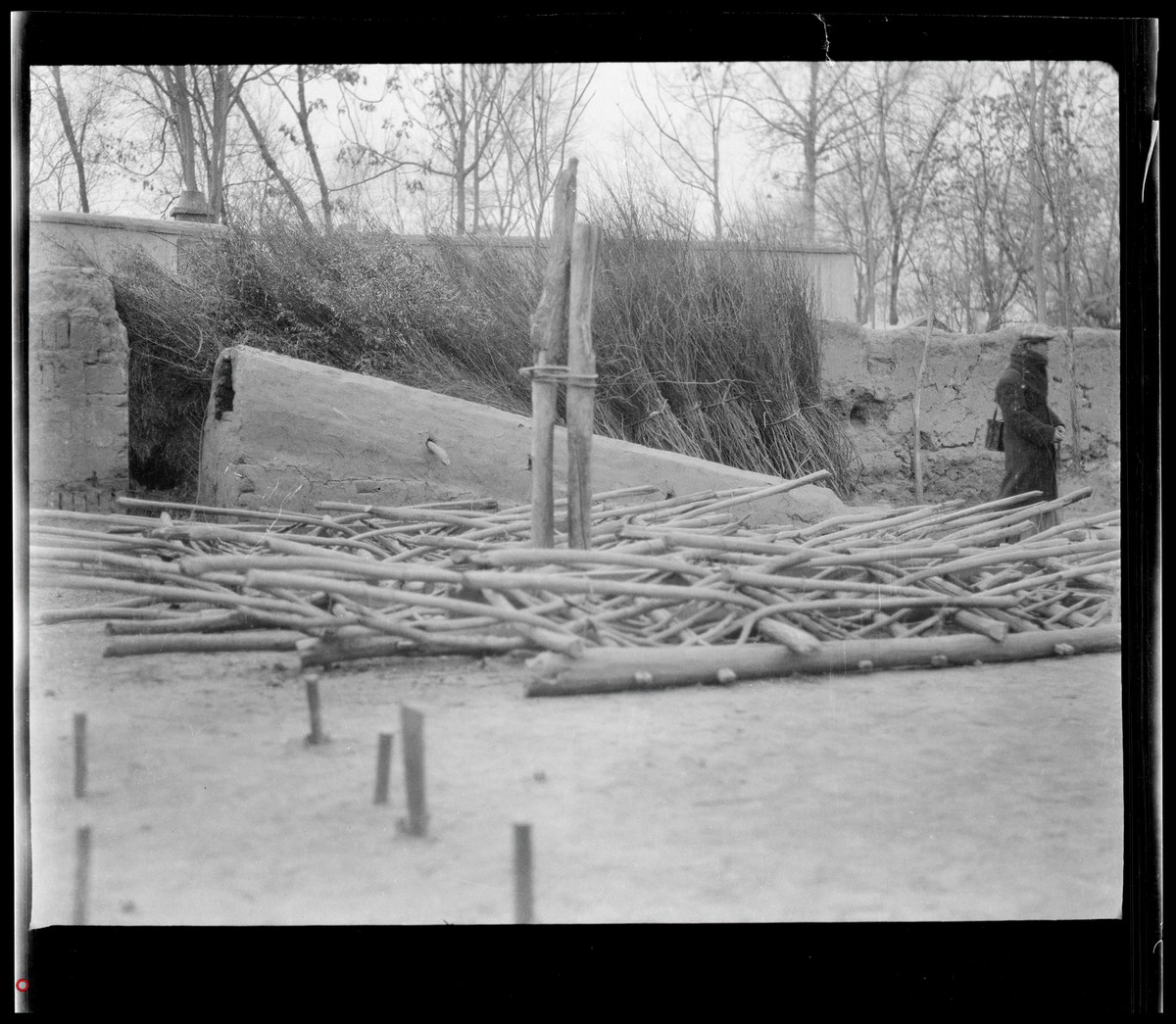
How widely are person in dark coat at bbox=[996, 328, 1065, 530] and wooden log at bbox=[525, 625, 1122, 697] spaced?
1.32 ft

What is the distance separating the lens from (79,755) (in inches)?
106

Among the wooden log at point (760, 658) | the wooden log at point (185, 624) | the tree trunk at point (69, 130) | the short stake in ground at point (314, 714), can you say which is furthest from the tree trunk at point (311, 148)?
the wooden log at point (760, 658)

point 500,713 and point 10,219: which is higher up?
point 10,219

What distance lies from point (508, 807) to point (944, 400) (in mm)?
2256

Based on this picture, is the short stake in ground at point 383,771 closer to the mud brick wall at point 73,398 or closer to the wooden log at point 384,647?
the wooden log at point 384,647

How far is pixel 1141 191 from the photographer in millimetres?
2824

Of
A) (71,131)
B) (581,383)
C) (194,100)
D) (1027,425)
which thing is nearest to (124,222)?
(71,131)

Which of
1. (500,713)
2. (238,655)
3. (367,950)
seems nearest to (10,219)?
(238,655)

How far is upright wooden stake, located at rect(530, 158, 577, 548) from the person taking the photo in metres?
2.86

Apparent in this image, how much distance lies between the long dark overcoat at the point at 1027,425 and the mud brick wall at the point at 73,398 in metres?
2.57

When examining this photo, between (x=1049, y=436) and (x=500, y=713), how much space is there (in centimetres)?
184

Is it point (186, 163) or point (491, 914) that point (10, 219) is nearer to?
point (186, 163)

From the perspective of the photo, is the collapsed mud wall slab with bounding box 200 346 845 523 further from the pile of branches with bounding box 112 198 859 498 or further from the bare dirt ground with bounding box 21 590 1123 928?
the bare dirt ground with bounding box 21 590 1123 928

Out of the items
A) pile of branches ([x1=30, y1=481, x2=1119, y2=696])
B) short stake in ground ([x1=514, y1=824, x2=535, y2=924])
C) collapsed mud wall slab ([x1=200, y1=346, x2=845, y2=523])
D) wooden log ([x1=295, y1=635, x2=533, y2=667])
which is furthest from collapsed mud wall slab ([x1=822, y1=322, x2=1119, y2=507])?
short stake in ground ([x1=514, y1=824, x2=535, y2=924])
